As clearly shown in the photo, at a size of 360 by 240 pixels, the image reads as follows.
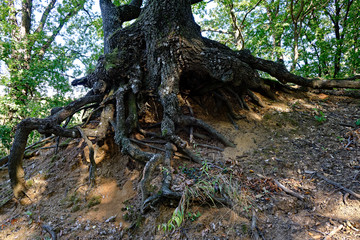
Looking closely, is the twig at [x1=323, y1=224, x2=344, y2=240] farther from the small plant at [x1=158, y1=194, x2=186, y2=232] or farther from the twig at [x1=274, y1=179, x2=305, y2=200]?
the small plant at [x1=158, y1=194, x2=186, y2=232]

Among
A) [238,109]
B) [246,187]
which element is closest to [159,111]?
[238,109]

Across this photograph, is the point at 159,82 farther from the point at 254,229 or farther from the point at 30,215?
the point at 30,215

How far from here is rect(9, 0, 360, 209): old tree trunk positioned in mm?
3520

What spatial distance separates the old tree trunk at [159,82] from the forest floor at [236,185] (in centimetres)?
40

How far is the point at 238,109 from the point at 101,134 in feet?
11.7

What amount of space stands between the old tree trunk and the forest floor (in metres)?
0.40

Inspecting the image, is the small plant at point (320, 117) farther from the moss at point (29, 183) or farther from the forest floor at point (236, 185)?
the moss at point (29, 183)

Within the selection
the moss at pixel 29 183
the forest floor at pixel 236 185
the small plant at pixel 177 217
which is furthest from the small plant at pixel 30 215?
the small plant at pixel 177 217

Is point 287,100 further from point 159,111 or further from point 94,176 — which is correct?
point 94,176

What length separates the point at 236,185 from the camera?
255 centimetres

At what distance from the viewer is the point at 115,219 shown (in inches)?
110

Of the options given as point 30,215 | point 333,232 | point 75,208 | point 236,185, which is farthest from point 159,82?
point 333,232

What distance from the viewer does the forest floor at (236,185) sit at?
213cm

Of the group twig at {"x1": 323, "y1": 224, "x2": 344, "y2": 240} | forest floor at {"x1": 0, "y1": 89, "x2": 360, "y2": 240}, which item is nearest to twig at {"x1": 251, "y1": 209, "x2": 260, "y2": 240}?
forest floor at {"x1": 0, "y1": 89, "x2": 360, "y2": 240}
